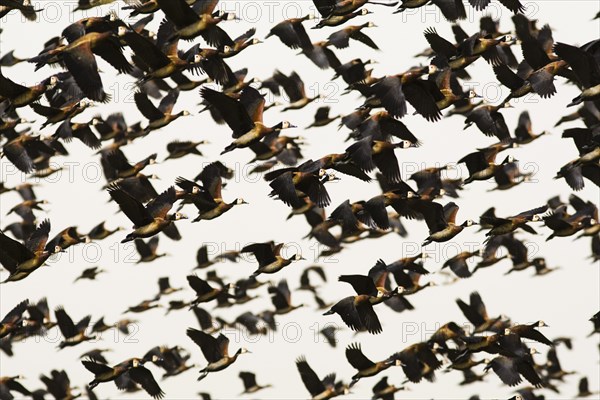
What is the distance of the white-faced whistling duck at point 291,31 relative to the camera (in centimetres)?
3438

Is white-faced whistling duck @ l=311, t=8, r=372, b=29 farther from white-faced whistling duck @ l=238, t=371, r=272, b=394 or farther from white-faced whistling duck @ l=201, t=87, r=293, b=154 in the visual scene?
white-faced whistling duck @ l=238, t=371, r=272, b=394

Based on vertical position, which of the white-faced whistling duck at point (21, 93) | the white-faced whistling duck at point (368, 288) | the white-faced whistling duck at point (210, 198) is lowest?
the white-faced whistling duck at point (368, 288)

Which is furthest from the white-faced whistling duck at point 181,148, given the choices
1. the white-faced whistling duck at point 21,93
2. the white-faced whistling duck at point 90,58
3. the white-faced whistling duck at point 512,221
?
the white-faced whistling duck at point 90,58

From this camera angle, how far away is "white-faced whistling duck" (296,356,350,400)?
3716 cm

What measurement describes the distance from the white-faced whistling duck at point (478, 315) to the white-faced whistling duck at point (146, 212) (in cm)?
877

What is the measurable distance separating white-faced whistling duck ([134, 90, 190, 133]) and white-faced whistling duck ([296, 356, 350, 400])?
23.6 feet

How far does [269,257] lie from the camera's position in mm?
33688

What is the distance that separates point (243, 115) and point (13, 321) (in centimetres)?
779

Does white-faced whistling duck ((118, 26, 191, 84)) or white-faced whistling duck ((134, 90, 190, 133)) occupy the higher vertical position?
white-faced whistling duck ((118, 26, 191, 84))

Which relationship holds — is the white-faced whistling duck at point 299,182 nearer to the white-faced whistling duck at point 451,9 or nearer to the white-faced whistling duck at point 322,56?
the white-faced whistling duck at point 451,9

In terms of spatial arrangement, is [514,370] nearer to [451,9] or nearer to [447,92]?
[447,92]

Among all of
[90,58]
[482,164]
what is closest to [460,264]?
[482,164]

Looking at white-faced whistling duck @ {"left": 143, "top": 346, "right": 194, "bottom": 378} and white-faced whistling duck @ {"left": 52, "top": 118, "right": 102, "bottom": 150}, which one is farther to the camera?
white-faced whistling duck @ {"left": 143, "top": 346, "right": 194, "bottom": 378}

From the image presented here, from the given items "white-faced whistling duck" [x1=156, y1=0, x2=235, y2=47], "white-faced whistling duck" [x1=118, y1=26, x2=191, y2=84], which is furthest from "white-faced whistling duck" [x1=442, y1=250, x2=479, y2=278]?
"white-faced whistling duck" [x1=118, y1=26, x2=191, y2=84]
